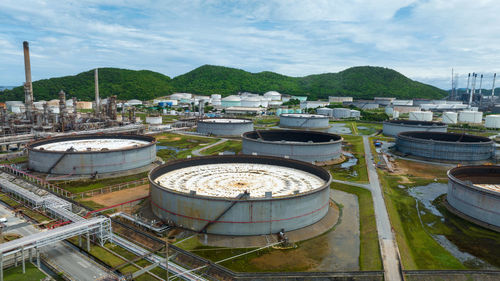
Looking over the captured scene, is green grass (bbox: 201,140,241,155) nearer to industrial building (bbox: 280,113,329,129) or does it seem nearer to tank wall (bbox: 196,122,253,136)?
tank wall (bbox: 196,122,253,136)

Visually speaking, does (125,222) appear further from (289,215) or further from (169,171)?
(289,215)

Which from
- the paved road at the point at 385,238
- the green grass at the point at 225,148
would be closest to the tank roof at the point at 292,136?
the green grass at the point at 225,148

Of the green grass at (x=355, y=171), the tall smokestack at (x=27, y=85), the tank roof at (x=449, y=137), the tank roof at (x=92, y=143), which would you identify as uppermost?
the tall smokestack at (x=27, y=85)

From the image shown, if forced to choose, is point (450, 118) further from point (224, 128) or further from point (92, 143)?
point (92, 143)

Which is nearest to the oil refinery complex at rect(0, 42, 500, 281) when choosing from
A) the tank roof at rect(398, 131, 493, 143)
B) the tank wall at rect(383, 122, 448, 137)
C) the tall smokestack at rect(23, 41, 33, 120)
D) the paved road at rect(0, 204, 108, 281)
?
the paved road at rect(0, 204, 108, 281)

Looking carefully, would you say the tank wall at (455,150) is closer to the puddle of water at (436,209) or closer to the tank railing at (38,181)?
the puddle of water at (436,209)

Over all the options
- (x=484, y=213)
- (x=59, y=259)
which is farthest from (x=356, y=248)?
(x=59, y=259)

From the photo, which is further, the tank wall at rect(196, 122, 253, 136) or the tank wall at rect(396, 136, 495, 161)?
the tank wall at rect(196, 122, 253, 136)

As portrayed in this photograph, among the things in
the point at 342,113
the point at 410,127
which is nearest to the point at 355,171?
the point at 410,127
